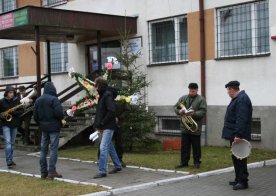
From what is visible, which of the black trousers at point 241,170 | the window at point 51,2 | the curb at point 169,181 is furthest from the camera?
the window at point 51,2

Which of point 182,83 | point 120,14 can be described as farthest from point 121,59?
point 120,14

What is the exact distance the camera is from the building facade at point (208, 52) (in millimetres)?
12656

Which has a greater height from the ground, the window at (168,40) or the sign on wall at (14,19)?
the sign on wall at (14,19)

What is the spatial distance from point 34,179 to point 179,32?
289 inches

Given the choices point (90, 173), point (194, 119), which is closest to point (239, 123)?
point (194, 119)

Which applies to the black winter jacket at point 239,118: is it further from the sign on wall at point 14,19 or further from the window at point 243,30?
the sign on wall at point 14,19

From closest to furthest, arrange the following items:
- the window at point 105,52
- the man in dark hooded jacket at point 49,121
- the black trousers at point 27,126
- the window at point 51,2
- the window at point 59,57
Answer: the man in dark hooded jacket at point 49,121
the black trousers at point 27,126
the window at point 105,52
the window at point 51,2
the window at point 59,57

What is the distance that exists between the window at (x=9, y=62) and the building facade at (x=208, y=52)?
5.34m

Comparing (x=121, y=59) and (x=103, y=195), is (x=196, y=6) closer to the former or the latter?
(x=121, y=59)

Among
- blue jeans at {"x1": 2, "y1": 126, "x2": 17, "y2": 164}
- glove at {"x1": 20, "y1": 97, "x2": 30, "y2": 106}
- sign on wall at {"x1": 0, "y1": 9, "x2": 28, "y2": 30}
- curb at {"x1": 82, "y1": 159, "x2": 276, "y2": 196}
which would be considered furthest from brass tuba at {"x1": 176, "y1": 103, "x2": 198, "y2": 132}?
glove at {"x1": 20, "y1": 97, "x2": 30, "y2": 106}

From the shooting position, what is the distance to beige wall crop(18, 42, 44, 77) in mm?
20281

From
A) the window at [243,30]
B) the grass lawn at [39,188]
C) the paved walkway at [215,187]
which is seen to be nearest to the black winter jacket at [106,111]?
the grass lawn at [39,188]

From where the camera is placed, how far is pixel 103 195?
25.9 ft

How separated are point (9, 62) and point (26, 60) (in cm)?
175
